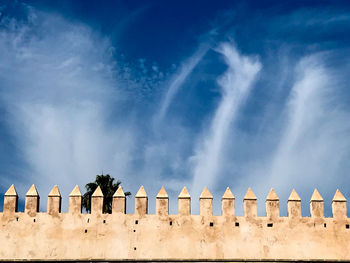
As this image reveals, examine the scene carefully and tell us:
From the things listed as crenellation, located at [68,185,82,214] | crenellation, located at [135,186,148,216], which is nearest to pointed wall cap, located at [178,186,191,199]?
crenellation, located at [135,186,148,216]

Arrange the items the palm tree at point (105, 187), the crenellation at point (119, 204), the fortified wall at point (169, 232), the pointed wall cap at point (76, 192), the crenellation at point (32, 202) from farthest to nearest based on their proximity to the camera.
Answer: the palm tree at point (105, 187), the pointed wall cap at point (76, 192), the crenellation at point (119, 204), the crenellation at point (32, 202), the fortified wall at point (169, 232)

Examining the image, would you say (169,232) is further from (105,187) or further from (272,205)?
(105,187)

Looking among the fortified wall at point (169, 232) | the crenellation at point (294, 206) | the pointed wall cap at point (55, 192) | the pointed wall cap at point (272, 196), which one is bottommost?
the fortified wall at point (169, 232)

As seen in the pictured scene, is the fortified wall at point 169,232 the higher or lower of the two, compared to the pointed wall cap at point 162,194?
lower

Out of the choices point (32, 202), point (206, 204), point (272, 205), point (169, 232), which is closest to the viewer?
point (169, 232)

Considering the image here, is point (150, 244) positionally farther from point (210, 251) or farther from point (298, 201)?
point (298, 201)

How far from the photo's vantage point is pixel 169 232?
19984 mm

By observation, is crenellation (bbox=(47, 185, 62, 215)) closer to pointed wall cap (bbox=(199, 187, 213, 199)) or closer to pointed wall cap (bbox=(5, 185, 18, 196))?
pointed wall cap (bbox=(5, 185, 18, 196))

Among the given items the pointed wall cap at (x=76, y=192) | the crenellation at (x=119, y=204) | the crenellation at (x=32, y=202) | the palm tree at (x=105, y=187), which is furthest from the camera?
the palm tree at (x=105, y=187)

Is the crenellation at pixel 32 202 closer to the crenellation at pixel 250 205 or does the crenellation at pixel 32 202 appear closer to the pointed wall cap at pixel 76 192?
the pointed wall cap at pixel 76 192

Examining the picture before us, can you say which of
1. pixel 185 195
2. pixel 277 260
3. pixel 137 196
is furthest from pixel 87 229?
pixel 277 260

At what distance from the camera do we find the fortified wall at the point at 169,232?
64.5ft

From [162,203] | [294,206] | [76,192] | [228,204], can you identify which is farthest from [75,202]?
[294,206]

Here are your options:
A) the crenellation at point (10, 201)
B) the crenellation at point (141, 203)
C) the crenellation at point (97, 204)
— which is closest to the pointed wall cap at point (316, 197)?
the crenellation at point (141, 203)
